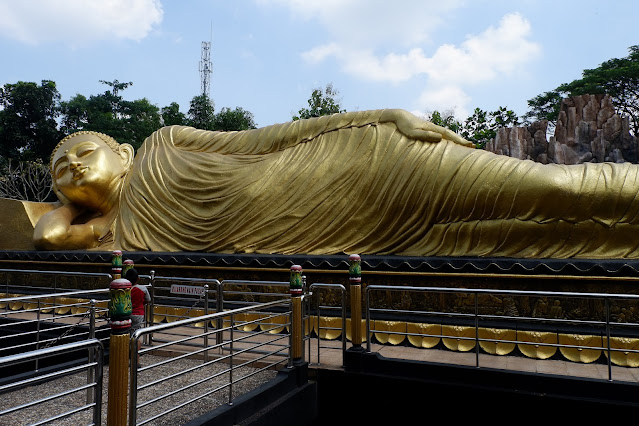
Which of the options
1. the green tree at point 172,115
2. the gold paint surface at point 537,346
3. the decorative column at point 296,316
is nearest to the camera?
the decorative column at point 296,316

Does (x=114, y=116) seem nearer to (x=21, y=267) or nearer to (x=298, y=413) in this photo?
(x=21, y=267)

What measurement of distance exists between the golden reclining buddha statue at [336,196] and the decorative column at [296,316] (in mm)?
2034

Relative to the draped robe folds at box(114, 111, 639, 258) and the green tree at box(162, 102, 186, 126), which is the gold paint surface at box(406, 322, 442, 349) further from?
the green tree at box(162, 102, 186, 126)

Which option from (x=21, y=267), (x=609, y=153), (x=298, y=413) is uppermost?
(x=609, y=153)

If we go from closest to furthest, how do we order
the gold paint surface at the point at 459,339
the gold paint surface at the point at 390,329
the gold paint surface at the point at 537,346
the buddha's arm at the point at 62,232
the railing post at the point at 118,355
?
the railing post at the point at 118,355 < the gold paint surface at the point at 537,346 < the gold paint surface at the point at 459,339 < the gold paint surface at the point at 390,329 < the buddha's arm at the point at 62,232

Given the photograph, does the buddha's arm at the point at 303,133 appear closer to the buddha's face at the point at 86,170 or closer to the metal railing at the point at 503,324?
the buddha's face at the point at 86,170

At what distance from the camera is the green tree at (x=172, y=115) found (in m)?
20.8

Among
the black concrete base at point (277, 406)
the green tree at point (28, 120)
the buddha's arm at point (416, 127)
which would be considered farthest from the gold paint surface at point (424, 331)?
the green tree at point (28, 120)

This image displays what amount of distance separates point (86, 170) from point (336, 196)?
395 centimetres

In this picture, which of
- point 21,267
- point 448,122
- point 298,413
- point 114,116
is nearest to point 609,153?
point 448,122

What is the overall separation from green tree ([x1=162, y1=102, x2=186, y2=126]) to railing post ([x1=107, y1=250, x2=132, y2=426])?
19542mm

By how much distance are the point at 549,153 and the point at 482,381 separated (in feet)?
37.0

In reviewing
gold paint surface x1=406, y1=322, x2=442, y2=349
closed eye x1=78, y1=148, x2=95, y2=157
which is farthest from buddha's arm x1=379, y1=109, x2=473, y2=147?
closed eye x1=78, y1=148, x2=95, y2=157

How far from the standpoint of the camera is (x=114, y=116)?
2345 cm
